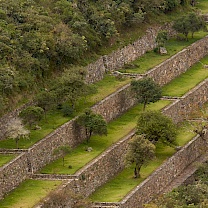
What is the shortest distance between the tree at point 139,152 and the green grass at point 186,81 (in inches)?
705

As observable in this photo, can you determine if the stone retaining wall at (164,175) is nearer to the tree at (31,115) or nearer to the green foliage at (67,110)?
the green foliage at (67,110)

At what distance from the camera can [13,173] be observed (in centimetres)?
9156

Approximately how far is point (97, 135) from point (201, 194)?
13.2 metres

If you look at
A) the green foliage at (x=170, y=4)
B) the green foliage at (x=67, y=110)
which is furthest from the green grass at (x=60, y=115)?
the green foliage at (x=170, y=4)

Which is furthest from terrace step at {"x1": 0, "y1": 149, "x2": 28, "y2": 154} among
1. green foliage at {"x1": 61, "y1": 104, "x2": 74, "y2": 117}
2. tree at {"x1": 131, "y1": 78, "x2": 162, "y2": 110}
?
tree at {"x1": 131, "y1": 78, "x2": 162, "y2": 110}

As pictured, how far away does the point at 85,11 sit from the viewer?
393 feet

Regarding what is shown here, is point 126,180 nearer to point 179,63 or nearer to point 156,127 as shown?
point 156,127

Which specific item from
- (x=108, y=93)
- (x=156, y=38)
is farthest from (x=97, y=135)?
(x=156, y=38)

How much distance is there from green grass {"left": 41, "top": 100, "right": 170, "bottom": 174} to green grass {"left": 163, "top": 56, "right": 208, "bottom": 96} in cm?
321

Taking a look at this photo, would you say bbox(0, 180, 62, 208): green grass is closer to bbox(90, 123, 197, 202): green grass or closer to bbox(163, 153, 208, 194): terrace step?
bbox(90, 123, 197, 202): green grass

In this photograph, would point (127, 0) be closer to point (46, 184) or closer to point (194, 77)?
point (194, 77)

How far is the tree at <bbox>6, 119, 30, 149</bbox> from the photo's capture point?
95.4m

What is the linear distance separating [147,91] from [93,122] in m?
8.97

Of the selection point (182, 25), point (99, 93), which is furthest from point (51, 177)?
point (182, 25)
